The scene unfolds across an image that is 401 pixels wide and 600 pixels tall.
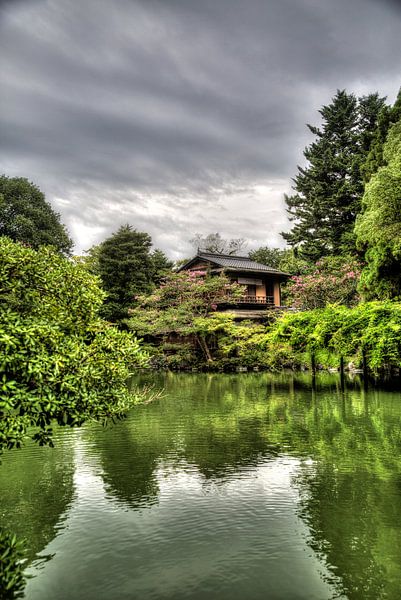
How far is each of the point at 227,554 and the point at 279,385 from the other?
1487cm

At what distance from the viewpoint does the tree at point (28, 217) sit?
34.5m

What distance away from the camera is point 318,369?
2638 cm

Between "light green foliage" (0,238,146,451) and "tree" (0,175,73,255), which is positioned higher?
"tree" (0,175,73,255)

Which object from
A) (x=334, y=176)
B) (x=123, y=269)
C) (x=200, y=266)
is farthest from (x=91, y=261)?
(x=334, y=176)

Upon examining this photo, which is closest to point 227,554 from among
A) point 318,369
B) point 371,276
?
point 371,276

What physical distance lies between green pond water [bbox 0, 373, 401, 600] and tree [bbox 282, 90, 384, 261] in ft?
85.1

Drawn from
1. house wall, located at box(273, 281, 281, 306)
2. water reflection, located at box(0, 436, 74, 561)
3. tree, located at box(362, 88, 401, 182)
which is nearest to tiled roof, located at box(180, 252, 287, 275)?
house wall, located at box(273, 281, 281, 306)

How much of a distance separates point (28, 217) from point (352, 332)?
28.5 m

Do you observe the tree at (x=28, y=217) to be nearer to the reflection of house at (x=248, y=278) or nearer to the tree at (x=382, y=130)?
the reflection of house at (x=248, y=278)

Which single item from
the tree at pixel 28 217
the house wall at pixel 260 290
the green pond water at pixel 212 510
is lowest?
the green pond water at pixel 212 510

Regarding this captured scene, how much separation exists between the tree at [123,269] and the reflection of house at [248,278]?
3896 mm

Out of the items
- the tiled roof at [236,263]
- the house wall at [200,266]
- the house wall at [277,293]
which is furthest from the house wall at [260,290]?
the house wall at [200,266]

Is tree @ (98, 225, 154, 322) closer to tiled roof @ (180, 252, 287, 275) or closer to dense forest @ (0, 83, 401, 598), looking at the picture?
dense forest @ (0, 83, 401, 598)

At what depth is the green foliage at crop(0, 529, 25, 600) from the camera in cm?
385
